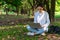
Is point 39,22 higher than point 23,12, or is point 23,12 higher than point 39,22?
point 39,22

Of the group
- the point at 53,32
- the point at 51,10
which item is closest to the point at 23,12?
the point at 51,10

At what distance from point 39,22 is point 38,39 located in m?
0.91

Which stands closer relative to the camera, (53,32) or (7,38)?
(7,38)

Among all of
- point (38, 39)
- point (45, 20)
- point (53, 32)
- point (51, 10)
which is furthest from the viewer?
point (51, 10)

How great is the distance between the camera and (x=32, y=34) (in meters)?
10.2

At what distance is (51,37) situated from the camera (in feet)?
32.9

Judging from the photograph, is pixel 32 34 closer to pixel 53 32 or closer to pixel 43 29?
pixel 43 29

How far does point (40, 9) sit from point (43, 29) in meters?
0.88

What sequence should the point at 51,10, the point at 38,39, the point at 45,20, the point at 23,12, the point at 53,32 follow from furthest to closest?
the point at 23,12 → the point at 51,10 → the point at 53,32 → the point at 45,20 → the point at 38,39

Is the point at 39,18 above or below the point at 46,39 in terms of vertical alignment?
above

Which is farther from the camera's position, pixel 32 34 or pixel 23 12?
pixel 23 12

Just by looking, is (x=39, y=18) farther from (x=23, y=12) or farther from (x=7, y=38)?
(x=23, y=12)

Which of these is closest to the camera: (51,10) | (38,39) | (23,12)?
(38,39)

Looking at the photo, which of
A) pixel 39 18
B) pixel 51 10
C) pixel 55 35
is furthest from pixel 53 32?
pixel 51 10
